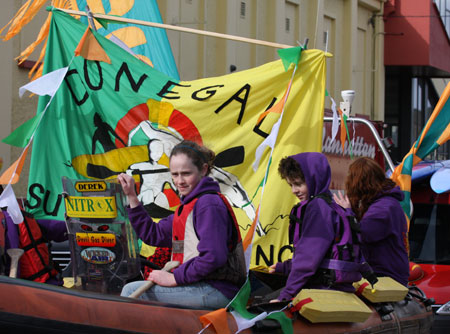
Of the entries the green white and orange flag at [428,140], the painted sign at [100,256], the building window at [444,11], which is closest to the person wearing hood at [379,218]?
the painted sign at [100,256]

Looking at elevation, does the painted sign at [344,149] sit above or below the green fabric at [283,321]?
above

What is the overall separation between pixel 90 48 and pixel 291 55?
1.59 metres

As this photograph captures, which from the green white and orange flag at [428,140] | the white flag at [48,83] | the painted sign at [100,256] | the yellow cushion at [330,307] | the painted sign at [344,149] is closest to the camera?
the yellow cushion at [330,307]

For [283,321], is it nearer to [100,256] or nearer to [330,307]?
[330,307]

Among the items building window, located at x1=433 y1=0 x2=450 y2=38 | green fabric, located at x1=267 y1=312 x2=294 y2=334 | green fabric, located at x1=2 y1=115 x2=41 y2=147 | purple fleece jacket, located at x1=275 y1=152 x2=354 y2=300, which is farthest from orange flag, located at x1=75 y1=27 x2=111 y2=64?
building window, located at x1=433 y1=0 x2=450 y2=38

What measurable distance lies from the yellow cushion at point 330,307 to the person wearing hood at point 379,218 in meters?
0.92

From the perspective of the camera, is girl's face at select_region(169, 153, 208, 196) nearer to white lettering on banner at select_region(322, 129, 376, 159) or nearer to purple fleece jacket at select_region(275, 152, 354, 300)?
purple fleece jacket at select_region(275, 152, 354, 300)

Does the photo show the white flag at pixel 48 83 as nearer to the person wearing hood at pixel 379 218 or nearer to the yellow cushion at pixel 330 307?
the person wearing hood at pixel 379 218

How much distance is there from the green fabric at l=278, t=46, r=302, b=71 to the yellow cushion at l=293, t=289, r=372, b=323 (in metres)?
2.26

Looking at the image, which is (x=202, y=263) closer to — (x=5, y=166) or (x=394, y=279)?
(x=394, y=279)

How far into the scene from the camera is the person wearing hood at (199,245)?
460 centimetres

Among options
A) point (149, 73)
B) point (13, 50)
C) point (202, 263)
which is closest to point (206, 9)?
point (13, 50)

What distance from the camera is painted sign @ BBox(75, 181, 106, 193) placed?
5.07m

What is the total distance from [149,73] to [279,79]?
3.57 feet
